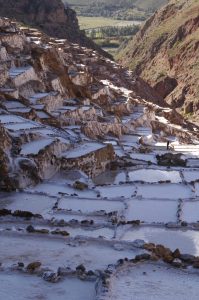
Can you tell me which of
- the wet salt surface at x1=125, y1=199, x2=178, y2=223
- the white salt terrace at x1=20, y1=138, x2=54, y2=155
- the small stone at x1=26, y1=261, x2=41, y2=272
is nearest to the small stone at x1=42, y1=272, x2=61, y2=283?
the small stone at x1=26, y1=261, x2=41, y2=272

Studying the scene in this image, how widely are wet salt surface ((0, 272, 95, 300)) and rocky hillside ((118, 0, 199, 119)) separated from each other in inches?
1831

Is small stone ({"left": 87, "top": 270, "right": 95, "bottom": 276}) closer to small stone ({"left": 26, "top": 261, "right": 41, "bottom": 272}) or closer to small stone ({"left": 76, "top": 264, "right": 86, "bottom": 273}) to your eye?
small stone ({"left": 76, "top": 264, "right": 86, "bottom": 273})

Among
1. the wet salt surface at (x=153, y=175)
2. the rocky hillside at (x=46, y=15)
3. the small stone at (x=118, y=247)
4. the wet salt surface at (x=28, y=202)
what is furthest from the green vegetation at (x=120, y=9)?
the small stone at (x=118, y=247)

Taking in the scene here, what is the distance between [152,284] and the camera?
10.1m

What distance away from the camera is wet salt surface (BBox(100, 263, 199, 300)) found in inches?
381

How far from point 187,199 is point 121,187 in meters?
2.48

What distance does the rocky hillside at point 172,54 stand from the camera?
59438mm

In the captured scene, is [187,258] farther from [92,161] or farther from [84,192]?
[92,161]

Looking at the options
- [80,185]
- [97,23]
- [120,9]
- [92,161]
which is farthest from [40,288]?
[120,9]

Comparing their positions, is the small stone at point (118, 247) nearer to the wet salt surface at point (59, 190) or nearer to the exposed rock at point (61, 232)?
the exposed rock at point (61, 232)

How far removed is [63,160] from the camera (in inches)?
765

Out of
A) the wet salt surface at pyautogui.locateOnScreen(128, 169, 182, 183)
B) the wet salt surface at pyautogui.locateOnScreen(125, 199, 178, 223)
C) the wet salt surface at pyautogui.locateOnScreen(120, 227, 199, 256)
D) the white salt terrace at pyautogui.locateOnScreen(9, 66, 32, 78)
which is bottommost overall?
the wet salt surface at pyautogui.locateOnScreen(128, 169, 182, 183)

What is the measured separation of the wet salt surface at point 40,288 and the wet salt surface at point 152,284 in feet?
1.63

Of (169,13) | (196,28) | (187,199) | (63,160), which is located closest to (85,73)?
(63,160)
